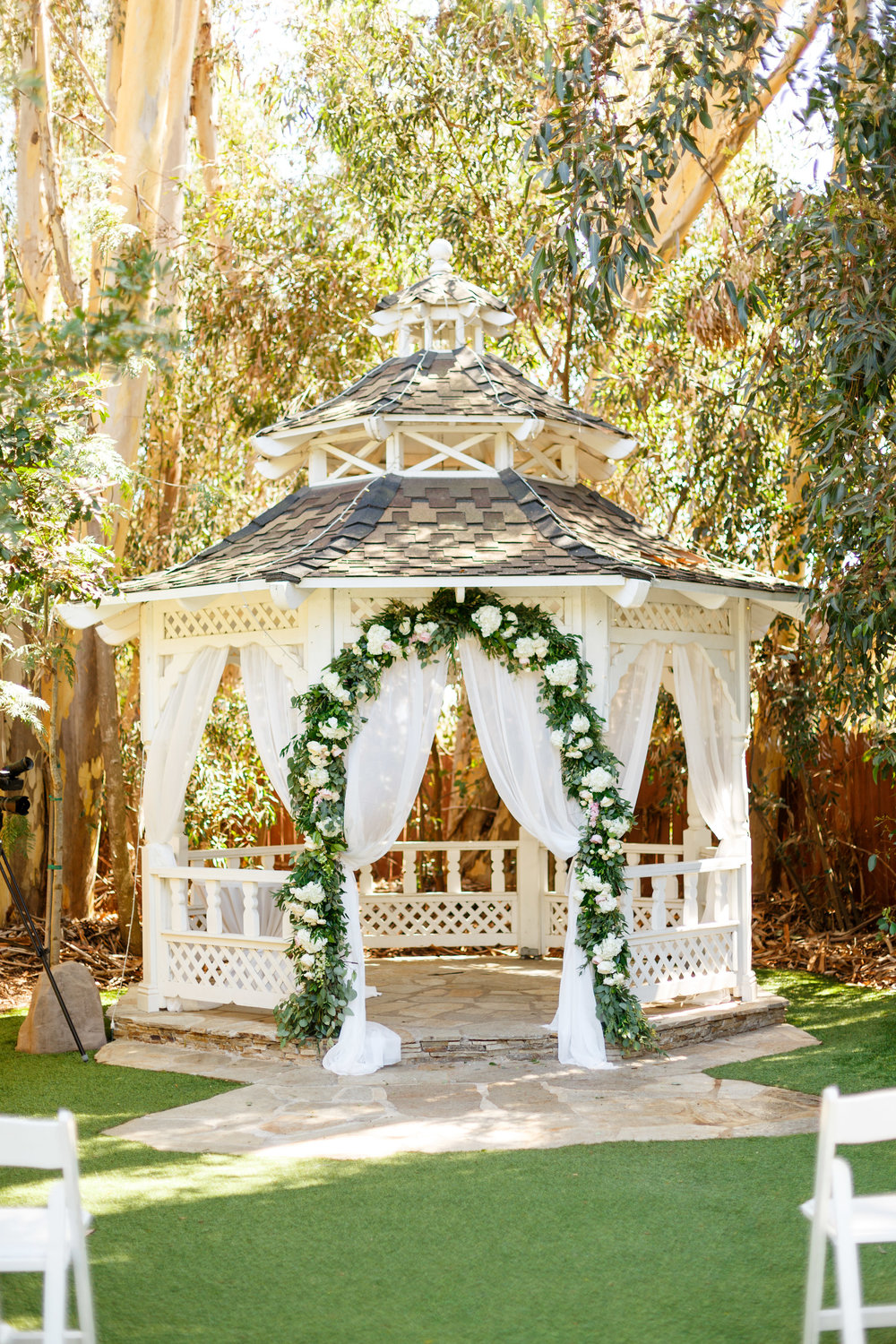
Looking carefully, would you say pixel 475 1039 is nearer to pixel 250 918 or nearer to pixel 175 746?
pixel 250 918

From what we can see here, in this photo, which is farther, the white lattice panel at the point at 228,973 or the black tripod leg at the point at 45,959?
the white lattice panel at the point at 228,973

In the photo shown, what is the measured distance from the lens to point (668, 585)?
7.55 meters

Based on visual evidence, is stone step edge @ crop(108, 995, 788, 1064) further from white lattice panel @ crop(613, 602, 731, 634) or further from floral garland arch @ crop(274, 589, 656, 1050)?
white lattice panel @ crop(613, 602, 731, 634)

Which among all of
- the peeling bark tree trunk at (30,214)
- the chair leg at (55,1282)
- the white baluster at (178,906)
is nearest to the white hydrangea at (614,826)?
the white baluster at (178,906)

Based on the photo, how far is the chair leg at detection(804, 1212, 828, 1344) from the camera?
3.39 meters

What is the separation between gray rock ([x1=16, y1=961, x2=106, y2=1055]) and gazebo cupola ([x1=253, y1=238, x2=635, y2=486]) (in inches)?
144

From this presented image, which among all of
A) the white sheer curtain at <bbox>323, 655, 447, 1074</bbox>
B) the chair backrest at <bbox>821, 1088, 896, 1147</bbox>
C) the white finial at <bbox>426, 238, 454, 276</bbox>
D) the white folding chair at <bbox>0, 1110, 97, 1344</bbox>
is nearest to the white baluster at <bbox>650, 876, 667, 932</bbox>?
the white sheer curtain at <bbox>323, 655, 447, 1074</bbox>

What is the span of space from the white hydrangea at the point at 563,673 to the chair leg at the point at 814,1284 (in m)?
4.19

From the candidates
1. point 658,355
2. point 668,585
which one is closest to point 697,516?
point 658,355

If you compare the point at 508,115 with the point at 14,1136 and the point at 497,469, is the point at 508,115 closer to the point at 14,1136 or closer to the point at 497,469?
the point at 497,469

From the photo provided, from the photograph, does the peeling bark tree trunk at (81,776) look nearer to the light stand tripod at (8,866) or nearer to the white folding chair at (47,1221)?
the light stand tripod at (8,866)

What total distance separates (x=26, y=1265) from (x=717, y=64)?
6.27m

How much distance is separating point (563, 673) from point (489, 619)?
0.54 m

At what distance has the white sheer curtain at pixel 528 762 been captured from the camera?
741 centimetres
